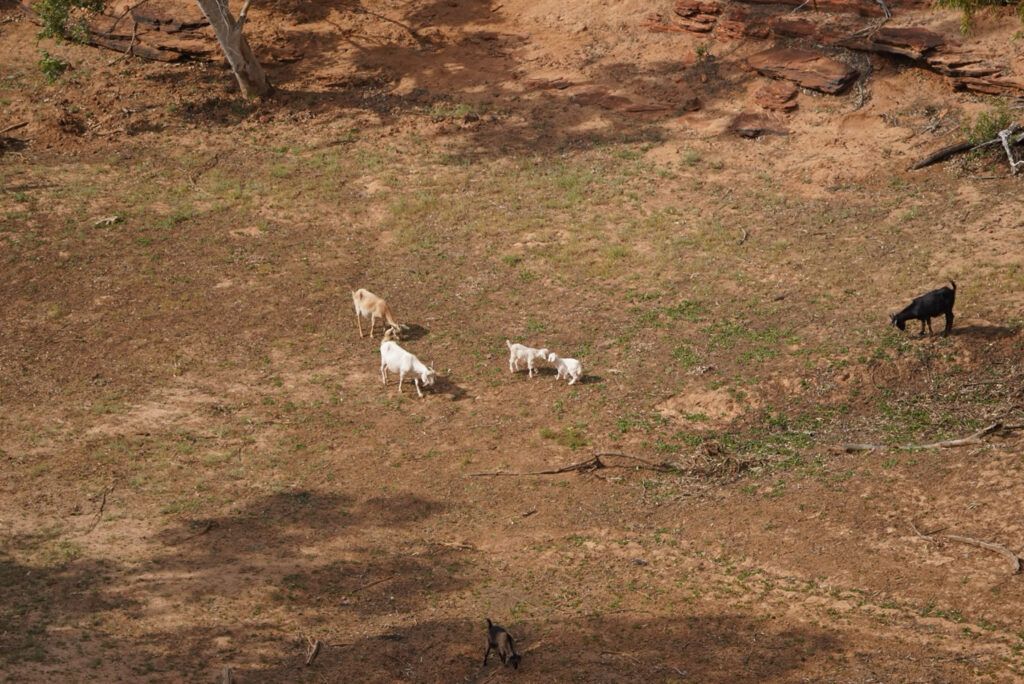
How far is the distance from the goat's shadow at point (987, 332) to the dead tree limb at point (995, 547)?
5.91 metres

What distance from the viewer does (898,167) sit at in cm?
2480

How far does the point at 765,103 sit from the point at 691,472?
15.3 metres

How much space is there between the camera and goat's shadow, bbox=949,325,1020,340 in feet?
59.1

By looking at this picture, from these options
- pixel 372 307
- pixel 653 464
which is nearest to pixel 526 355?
pixel 372 307

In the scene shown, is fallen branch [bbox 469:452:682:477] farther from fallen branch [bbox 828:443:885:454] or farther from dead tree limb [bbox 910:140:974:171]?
dead tree limb [bbox 910:140:974:171]

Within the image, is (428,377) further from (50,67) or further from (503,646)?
(50,67)

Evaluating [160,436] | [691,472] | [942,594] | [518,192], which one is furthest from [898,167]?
[160,436]

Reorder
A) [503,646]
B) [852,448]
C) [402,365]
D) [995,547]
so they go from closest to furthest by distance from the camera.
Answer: [503,646] → [995,547] → [852,448] → [402,365]

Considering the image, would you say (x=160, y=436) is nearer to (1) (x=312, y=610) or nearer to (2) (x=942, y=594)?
(1) (x=312, y=610)

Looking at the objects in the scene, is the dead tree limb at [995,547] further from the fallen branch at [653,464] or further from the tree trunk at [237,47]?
the tree trunk at [237,47]

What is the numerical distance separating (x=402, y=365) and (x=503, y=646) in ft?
24.7

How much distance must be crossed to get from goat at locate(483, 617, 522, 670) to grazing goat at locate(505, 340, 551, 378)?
739 centimetres

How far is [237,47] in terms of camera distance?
28.5 m

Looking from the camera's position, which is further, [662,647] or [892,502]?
[892,502]
